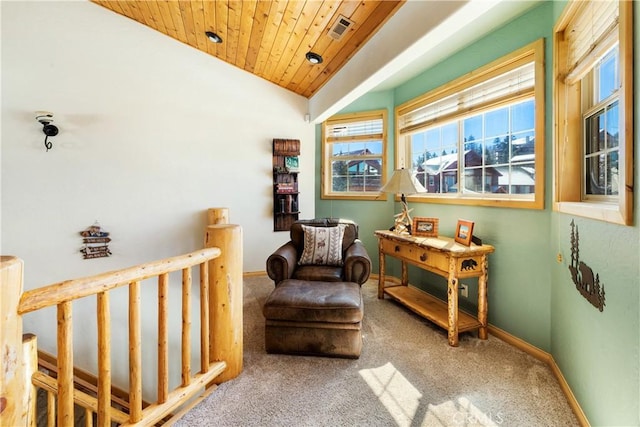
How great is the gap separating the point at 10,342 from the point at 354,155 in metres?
3.73

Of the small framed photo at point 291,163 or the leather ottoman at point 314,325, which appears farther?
the small framed photo at point 291,163

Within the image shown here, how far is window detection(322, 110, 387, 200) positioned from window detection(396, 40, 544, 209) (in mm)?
482

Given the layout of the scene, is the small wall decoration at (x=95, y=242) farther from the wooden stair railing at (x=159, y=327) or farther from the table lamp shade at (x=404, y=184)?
the table lamp shade at (x=404, y=184)

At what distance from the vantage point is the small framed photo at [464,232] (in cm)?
232

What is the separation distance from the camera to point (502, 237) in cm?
231

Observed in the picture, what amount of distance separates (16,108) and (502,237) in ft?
17.0

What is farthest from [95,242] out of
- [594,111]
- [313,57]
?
[594,111]

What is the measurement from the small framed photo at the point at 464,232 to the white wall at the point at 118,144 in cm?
250

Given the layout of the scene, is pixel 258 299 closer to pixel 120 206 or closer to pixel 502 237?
pixel 120 206

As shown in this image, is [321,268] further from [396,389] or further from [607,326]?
[607,326]

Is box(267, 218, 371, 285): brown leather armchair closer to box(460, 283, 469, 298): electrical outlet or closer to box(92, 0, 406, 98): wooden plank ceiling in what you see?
box(460, 283, 469, 298): electrical outlet

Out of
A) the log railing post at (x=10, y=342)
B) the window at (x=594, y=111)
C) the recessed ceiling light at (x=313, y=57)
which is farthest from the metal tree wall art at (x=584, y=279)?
the recessed ceiling light at (x=313, y=57)

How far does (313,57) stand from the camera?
115 inches

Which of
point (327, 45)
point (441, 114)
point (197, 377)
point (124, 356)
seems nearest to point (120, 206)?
point (124, 356)
